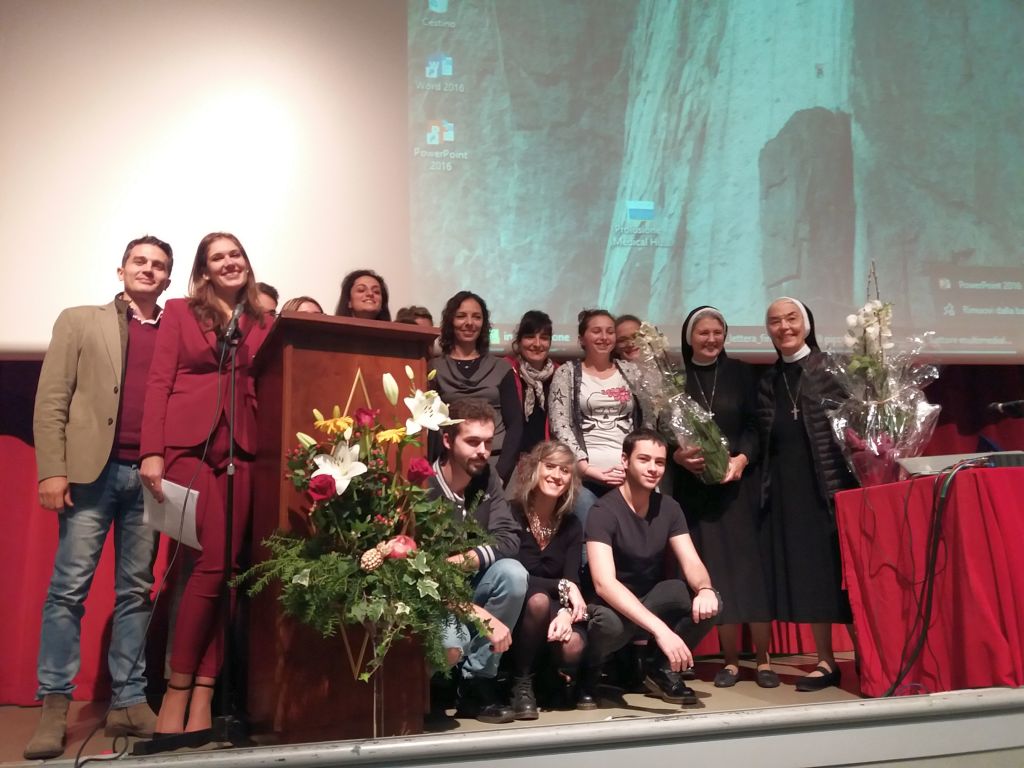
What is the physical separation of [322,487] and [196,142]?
2648mm

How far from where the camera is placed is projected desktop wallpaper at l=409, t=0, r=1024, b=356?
435cm

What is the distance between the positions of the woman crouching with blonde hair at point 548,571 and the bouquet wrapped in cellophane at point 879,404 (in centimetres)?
102

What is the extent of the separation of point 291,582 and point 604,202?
2.93m

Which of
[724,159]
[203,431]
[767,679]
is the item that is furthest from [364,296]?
[767,679]

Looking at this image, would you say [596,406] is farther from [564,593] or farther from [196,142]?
[196,142]

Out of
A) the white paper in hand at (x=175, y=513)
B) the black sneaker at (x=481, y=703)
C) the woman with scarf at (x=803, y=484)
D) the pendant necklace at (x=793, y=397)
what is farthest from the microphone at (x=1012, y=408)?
the white paper in hand at (x=175, y=513)

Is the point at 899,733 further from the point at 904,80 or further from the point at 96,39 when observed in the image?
the point at 96,39

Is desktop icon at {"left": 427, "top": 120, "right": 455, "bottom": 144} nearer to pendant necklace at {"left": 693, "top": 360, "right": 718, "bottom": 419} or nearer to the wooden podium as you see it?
pendant necklace at {"left": 693, "top": 360, "right": 718, "bottom": 419}

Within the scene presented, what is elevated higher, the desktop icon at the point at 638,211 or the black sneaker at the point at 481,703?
the desktop icon at the point at 638,211

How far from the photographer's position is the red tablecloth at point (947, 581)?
256cm

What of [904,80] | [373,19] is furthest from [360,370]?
[904,80]

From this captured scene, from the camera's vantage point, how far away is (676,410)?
347cm

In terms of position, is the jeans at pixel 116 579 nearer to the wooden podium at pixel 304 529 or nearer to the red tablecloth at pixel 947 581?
the wooden podium at pixel 304 529

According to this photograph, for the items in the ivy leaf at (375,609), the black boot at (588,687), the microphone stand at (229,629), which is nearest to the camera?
the ivy leaf at (375,609)
